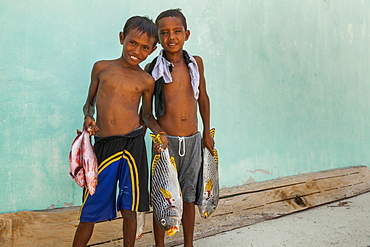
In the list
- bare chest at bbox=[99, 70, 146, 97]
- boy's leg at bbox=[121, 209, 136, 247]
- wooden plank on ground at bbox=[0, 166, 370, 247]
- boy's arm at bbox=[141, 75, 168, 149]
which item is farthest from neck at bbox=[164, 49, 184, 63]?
wooden plank on ground at bbox=[0, 166, 370, 247]

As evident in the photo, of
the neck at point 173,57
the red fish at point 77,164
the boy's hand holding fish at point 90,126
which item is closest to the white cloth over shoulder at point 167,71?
the neck at point 173,57

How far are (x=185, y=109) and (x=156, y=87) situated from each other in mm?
236

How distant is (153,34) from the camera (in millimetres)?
2152

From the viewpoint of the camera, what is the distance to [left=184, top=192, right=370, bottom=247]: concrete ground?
2.72m

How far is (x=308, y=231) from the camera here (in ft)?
9.85

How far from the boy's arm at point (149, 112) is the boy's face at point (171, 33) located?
0.88 ft

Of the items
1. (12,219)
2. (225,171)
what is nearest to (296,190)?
(225,171)

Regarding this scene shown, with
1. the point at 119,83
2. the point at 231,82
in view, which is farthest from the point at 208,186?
the point at 231,82

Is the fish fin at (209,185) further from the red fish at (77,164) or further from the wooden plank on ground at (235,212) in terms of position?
the red fish at (77,164)

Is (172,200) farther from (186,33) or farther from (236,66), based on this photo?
(236,66)

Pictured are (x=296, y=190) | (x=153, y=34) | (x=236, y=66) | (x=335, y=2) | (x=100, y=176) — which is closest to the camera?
(x=100, y=176)

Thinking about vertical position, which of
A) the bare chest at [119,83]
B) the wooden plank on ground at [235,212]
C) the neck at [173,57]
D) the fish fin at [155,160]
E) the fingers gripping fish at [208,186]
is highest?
the neck at [173,57]

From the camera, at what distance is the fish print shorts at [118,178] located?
2002 mm

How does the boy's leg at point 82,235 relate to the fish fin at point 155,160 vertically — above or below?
below
